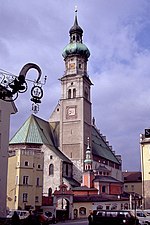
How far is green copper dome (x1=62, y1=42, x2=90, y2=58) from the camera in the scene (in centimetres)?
8175

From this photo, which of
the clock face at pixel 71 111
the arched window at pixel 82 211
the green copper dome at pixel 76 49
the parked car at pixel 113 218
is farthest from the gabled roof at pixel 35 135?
the parked car at pixel 113 218

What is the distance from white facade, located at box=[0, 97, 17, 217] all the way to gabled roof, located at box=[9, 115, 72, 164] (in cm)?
3281

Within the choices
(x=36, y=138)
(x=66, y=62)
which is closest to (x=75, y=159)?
(x=36, y=138)

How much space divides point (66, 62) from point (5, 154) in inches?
1886

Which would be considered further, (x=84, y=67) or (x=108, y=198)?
(x=84, y=67)

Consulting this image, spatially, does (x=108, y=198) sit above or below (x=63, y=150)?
below

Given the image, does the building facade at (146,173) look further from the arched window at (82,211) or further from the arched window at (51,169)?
the arched window at (51,169)

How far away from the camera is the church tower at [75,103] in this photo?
75.6 m

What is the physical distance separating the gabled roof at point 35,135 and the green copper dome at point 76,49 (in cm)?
1562

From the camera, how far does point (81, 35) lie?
84.6 metres

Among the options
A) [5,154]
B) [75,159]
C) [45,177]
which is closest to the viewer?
[5,154]

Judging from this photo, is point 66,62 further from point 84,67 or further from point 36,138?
point 36,138

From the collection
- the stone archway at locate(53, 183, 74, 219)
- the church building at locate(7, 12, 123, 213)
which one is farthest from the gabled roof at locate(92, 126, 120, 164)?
the stone archway at locate(53, 183, 74, 219)

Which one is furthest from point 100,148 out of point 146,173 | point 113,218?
point 113,218
